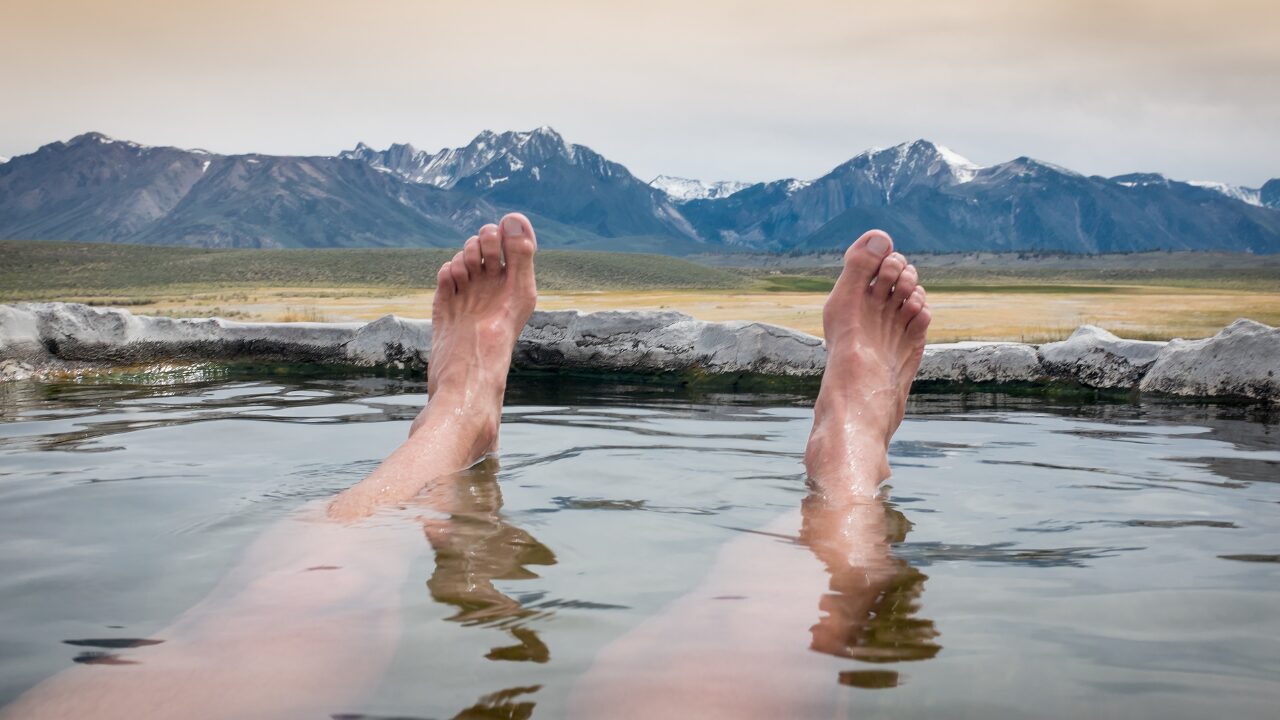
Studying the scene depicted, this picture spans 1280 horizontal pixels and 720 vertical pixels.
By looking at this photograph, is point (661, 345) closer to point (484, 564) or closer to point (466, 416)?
point (466, 416)

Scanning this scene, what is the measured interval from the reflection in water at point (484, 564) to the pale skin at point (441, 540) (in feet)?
0.24

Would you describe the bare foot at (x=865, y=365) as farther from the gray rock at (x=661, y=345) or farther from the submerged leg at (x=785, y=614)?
the gray rock at (x=661, y=345)

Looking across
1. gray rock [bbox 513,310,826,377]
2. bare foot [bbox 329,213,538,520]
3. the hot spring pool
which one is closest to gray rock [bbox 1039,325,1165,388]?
the hot spring pool

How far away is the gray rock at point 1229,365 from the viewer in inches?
171

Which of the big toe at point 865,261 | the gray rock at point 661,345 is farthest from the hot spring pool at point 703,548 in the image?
the gray rock at point 661,345

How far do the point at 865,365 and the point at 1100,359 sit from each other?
2318 mm

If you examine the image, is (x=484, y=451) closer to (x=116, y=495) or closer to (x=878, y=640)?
(x=116, y=495)

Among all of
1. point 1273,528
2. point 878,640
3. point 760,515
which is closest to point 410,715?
point 878,640

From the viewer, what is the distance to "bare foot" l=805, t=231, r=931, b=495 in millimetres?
2842

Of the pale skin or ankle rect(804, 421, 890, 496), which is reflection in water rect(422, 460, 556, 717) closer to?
the pale skin

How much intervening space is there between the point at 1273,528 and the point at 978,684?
134 centimetres

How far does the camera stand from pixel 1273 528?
2.29 meters

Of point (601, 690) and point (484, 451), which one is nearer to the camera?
point (601, 690)

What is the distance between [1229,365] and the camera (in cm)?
445
